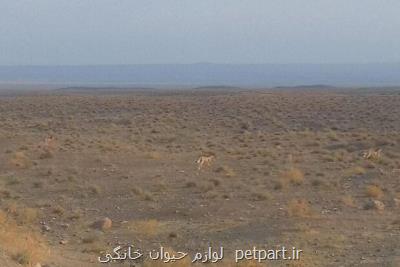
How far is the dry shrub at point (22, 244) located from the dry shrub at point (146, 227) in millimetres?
2184

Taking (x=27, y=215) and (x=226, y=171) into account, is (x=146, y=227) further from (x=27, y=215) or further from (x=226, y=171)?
(x=226, y=171)

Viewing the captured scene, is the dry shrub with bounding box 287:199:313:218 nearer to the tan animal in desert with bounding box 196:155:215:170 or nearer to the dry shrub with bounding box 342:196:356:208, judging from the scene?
the dry shrub with bounding box 342:196:356:208

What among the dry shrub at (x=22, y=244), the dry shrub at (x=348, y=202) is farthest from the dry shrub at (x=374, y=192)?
the dry shrub at (x=22, y=244)

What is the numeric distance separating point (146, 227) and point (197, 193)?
5.05m

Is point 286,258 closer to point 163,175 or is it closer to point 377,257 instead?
point 377,257

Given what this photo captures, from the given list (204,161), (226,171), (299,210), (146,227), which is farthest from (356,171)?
(146,227)

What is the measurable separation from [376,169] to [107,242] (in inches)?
542

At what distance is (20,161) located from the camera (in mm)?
27016

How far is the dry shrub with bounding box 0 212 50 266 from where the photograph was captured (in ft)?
38.0

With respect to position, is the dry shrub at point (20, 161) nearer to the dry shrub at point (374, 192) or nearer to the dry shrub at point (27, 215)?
the dry shrub at point (27, 215)

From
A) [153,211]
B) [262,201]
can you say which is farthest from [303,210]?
[153,211]

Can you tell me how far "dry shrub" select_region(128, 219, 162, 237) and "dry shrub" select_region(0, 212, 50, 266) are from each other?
218 cm

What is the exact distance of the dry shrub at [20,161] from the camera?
86.7ft

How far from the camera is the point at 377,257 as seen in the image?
516 inches
